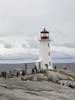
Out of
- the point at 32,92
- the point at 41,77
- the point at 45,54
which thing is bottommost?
the point at 41,77

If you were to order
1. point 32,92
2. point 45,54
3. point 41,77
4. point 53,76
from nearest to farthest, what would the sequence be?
point 32,92 < point 41,77 < point 53,76 < point 45,54

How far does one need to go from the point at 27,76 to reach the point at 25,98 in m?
23.3

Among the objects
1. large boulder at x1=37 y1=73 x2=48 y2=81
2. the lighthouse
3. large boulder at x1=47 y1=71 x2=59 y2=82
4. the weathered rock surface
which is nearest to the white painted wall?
the lighthouse

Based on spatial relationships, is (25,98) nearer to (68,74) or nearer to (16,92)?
(16,92)

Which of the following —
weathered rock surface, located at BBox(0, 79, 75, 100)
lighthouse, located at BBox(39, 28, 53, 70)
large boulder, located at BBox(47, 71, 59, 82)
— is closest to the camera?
weathered rock surface, located at BBox(0, 79, 75, 100)

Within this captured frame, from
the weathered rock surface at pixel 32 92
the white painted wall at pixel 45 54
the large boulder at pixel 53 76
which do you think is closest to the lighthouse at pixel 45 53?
the white painted wall at pixel 45 54

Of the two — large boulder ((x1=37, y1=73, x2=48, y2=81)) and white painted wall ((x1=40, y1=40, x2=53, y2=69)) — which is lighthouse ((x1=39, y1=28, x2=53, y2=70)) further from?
large boulder ((x1=37, y1=73, x2=48, y2=81))

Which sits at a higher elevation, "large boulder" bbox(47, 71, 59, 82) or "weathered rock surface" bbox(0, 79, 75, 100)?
"weathered rock surface" bbox(0, 79, 75, 100)

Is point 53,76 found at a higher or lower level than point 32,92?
lower

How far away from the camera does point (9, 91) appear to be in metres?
12.9

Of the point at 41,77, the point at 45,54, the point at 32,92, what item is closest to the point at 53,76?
the point at 41,77

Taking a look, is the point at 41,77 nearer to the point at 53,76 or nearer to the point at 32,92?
the point at 53,76

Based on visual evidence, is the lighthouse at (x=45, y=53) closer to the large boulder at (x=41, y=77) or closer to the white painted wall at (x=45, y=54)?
the white painted wall at (x=45, y=54)

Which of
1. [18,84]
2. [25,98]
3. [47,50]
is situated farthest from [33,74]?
[25,98]
